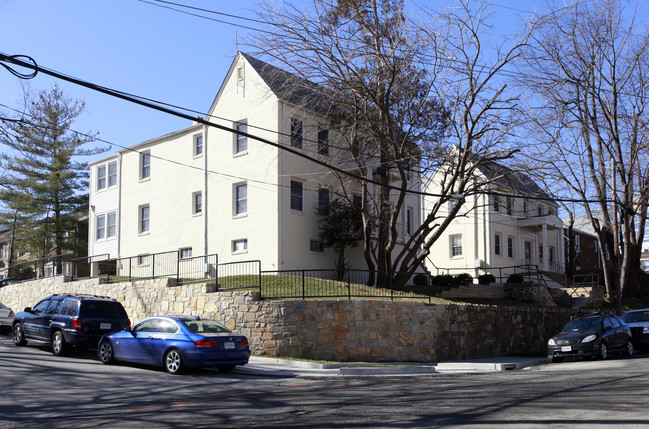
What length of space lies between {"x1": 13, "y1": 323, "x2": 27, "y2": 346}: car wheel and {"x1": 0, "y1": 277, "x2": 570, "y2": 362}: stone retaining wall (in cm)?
466

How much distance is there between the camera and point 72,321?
17547 millimetres

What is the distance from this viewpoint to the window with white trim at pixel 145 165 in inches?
1373

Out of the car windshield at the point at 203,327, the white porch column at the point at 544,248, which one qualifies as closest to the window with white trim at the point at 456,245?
the white porch column at the point at 544,248

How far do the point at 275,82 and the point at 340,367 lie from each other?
1533cm

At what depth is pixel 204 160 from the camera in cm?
3125

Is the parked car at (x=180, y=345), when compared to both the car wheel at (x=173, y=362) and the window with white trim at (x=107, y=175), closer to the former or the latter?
the car wheel at (x=173, y=362)

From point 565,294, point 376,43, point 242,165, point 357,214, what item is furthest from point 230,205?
point 565,294

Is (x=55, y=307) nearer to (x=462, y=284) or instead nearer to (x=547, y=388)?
(x=547, y=388)

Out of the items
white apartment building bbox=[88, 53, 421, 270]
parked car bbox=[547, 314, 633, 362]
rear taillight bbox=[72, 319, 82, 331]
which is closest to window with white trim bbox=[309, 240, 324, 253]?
white apartment building bbox=[88, 53, 421, 270]

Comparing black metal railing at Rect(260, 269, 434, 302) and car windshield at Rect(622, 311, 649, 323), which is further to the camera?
car windshield at Rect(622, 311, 649, 323)

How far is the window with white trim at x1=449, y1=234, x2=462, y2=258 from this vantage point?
143ft

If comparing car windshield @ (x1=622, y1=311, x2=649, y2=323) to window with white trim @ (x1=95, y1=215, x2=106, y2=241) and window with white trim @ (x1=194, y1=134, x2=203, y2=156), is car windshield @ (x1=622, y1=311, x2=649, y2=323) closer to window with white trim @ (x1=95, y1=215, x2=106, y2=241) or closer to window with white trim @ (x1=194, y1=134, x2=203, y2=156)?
window with white trim @ (x1=194, y1=134, x2=203, y2=156)

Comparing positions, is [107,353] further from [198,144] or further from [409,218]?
[409,218]

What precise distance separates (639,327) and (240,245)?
55.3 ft
